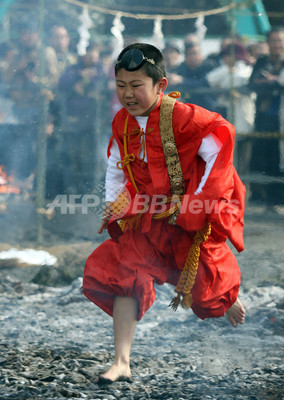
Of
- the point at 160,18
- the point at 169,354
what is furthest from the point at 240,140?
the point at 169,354

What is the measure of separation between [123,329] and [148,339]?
1016 mm

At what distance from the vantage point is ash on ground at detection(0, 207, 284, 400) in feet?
10.1

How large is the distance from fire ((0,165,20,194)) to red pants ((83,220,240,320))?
9.29 feet

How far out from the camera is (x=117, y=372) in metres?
3.11

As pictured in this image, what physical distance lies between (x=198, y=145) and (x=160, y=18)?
10.3ft

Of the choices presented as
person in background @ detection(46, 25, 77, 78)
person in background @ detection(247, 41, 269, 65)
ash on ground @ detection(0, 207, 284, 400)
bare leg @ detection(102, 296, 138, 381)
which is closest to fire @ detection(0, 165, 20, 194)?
ash on ground @ detection(0, 207, 284, 400)

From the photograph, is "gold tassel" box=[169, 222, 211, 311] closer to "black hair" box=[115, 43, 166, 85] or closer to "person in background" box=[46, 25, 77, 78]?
"black hair" box=[115, 43, 166, 85]

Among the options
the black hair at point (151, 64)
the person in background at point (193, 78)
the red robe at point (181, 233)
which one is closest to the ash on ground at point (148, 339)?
the red robe at point (181, 233)

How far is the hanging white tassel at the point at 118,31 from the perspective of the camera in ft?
19.3

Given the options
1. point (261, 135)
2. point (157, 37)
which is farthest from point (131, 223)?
point (157, 37)

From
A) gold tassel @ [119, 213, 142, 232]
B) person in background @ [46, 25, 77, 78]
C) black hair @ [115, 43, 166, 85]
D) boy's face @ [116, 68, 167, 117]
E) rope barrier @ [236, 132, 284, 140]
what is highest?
person in background @ [46, 25, 77, 78]

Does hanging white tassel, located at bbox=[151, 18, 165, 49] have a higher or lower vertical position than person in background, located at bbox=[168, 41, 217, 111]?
higher

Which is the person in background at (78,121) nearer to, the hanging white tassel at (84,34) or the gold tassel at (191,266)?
the hanging white tassel at (84,34)

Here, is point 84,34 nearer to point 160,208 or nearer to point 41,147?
point 41,147
